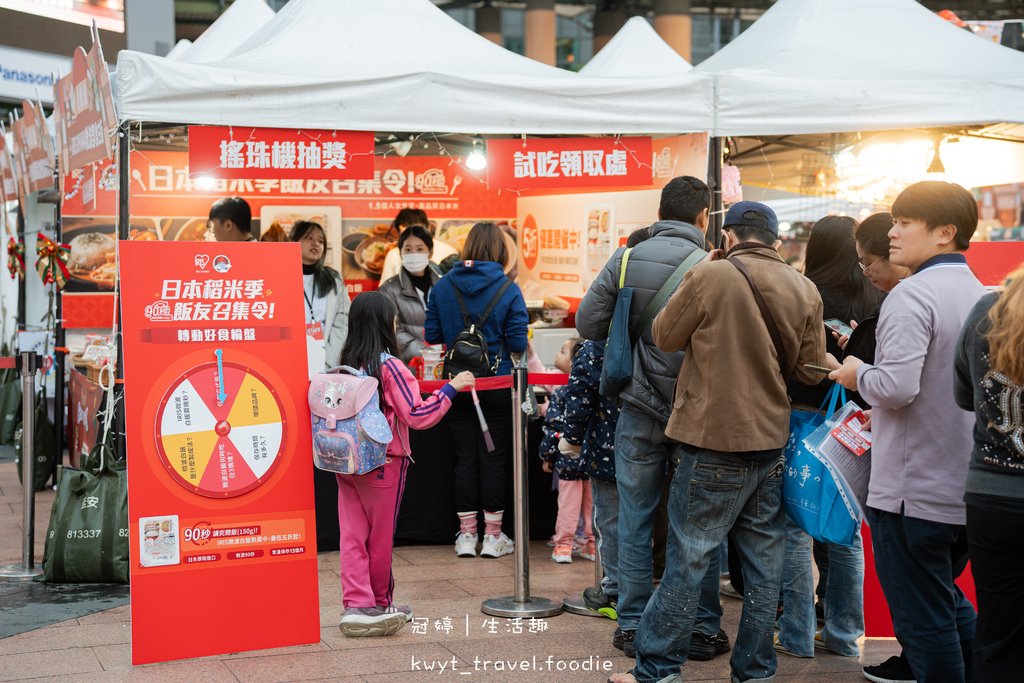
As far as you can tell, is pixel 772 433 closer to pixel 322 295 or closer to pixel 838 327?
pixel 838 327

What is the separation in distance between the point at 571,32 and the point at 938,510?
3447 cm

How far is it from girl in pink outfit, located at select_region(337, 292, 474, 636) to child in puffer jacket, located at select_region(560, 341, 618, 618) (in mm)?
502

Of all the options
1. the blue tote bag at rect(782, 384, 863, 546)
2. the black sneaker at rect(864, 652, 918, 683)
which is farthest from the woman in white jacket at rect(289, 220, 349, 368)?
the black sneaker at rect(864, 652, 918, 683)

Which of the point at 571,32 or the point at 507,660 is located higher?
the point at 571,32

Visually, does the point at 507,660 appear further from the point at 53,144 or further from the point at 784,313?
the point at 53,144

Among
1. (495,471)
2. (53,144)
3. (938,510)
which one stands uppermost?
(53,144)

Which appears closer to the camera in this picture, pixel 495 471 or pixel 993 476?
pixel 993 476

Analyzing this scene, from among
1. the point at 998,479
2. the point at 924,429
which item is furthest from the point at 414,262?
the point at 998,479

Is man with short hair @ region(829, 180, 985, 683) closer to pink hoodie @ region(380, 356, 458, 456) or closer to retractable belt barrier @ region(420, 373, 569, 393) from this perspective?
pink hoodie @ region(380, 356, 458, 456)

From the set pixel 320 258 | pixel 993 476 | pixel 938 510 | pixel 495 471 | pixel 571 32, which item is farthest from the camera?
pixel 571 32

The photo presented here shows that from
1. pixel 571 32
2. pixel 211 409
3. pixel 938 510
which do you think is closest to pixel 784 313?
pixel 938 510

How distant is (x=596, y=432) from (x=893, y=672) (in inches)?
61.1

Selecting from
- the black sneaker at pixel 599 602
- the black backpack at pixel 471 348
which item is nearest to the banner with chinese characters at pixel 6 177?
the black backpack at pixel 471 348

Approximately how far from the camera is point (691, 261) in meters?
4.41
